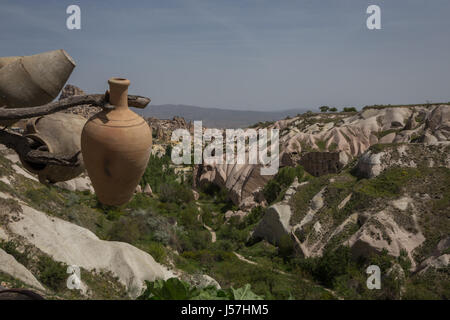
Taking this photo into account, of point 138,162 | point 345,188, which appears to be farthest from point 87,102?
point 345,188

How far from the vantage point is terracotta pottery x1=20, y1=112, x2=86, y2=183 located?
10.9ft

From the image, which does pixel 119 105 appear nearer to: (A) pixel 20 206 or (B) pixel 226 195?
(A) pixel 20 206

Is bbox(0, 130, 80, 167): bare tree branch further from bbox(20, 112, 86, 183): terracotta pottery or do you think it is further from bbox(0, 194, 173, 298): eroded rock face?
bbox(0, 194, 173, 298): eroded rock face

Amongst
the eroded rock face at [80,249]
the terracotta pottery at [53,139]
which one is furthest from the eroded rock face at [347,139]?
the terracotta pottery at [53,139]

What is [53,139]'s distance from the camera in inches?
133

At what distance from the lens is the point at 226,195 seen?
3216 cm

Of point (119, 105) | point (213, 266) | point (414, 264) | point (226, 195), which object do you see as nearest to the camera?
point (119, 105)

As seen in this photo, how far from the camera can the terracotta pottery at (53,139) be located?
334cm
